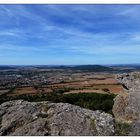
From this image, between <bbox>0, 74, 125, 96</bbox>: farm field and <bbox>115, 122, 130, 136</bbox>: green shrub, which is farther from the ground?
<bbox>115, 122, 130, 136</bbox>: green shrub

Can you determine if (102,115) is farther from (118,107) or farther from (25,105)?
(25,105)

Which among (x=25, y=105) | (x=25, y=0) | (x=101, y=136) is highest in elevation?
(x=25, y=0)

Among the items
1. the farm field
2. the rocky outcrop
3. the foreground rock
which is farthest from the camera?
the farm field

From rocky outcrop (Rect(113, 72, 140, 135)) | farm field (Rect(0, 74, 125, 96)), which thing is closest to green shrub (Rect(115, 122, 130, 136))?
rocky outcrop (Rect(113, 72, 140, 135))

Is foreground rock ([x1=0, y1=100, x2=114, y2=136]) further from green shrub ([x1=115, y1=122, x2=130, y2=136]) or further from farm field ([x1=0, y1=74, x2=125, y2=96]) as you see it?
farm field ([x1=0, y1=74, x2=125, y2=96])

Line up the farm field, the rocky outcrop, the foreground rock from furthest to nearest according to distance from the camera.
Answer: the farm field < the rocky outcrop < the foreground rock

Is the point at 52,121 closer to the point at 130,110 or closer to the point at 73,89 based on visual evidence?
the point at 130,110

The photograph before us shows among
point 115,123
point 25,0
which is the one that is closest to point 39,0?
point 25,0

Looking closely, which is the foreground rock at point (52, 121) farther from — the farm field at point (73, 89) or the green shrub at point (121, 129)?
the farm field at point (73, 89)
